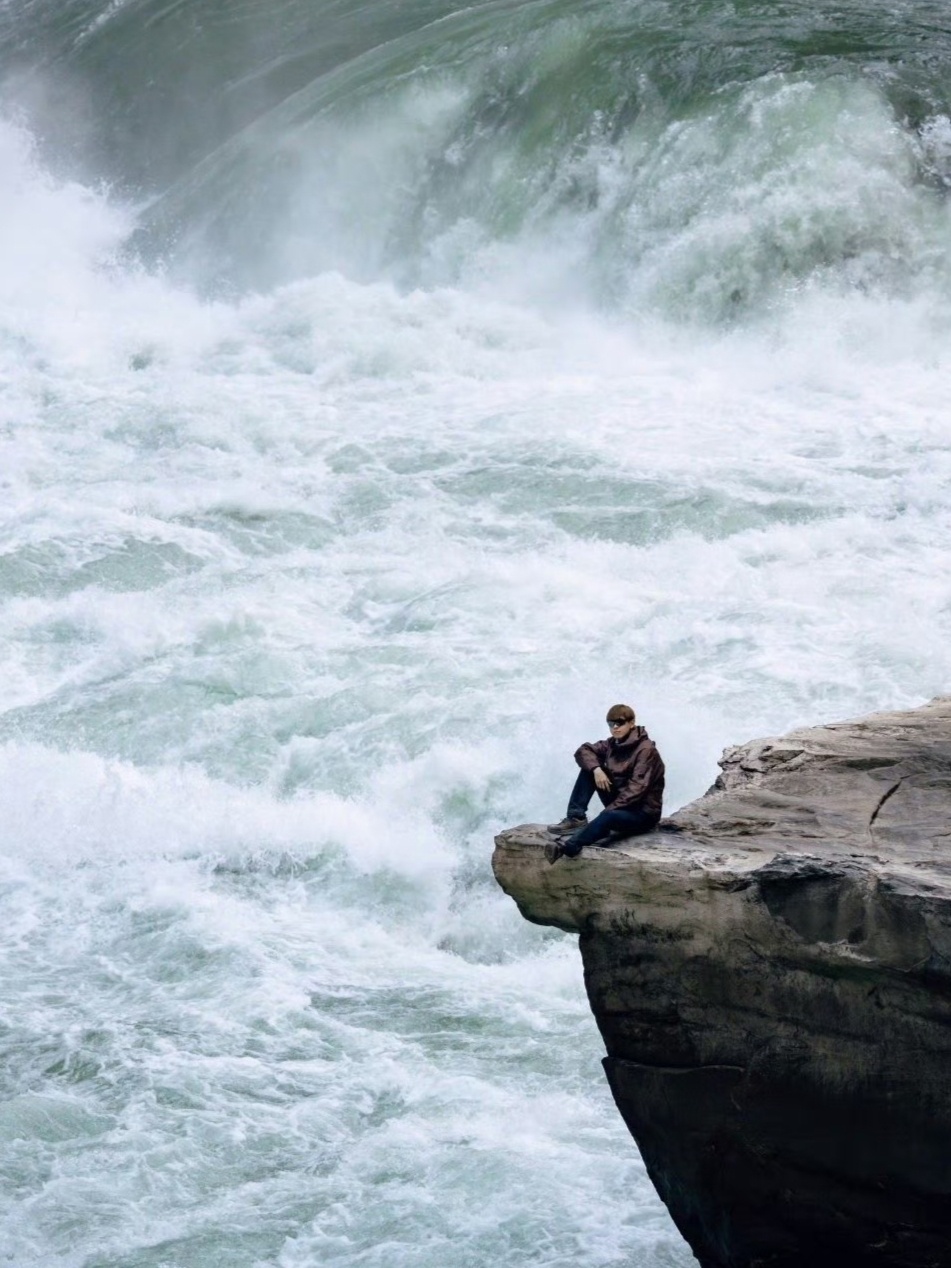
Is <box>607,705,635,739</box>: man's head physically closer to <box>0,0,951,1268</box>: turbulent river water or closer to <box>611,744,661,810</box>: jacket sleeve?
<box>611,744,661,810</box>: jacket sleeve

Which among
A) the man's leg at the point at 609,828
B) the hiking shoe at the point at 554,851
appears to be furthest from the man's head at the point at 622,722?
the hiking shoe at the point at 554,851

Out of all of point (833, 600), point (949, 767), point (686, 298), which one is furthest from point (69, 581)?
point (949, 767)

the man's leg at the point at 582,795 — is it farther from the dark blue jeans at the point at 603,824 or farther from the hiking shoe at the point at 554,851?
the hiking shoe at the point at 554,851

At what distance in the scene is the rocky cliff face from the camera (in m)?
5.81

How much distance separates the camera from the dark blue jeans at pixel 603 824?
20.6 feet

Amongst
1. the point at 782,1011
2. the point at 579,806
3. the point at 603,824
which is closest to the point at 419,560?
the point at 579,806

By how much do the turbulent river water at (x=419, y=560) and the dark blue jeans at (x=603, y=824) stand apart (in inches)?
72.4

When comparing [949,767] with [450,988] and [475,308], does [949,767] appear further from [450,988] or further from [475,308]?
[475,308]

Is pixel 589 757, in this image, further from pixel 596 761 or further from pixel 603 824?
pixel 603 824

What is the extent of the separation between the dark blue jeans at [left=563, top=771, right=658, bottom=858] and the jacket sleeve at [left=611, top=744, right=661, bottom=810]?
0.09 ft

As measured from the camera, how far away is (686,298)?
18609 mm

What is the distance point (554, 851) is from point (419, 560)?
322 inches

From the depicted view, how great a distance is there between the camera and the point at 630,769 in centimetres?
648

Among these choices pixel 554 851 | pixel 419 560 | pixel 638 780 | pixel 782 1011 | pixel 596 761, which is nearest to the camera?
pixel 782 1011
